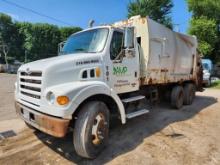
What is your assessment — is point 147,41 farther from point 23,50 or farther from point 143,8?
point 23,50

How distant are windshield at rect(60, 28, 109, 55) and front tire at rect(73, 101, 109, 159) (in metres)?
1.33

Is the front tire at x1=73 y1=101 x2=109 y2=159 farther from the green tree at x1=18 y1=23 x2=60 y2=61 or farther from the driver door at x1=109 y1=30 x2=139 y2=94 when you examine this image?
the green tree at x1=18 y1=23 x2=60 y2=61

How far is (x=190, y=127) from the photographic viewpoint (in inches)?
258

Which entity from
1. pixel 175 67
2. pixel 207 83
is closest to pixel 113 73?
pixel 175 67

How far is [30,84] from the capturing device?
4.51 meters

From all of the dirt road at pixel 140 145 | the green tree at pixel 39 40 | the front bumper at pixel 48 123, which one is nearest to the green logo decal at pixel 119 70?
the dirt road at pixel 140 145

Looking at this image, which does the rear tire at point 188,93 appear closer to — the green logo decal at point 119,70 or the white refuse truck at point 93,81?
the white refuse truck at point 93,81

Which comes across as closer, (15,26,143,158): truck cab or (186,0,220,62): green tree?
(15,26,143,158): truck cab

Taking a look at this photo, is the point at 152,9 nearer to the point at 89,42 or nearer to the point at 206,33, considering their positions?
the point at 206,33

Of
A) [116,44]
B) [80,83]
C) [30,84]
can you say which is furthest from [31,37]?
[80,83]

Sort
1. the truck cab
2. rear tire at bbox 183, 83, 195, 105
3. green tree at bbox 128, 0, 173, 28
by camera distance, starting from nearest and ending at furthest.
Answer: the truck cab
rear tire at bbox 183, 83, 195, 105
green tree at bbox 128, 0, 173, 28

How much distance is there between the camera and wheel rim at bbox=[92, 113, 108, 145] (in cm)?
437

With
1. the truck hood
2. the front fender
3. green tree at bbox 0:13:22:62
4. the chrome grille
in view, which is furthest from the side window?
green tree at bbox 0:13:22:62

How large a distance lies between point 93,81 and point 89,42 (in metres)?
1.12
